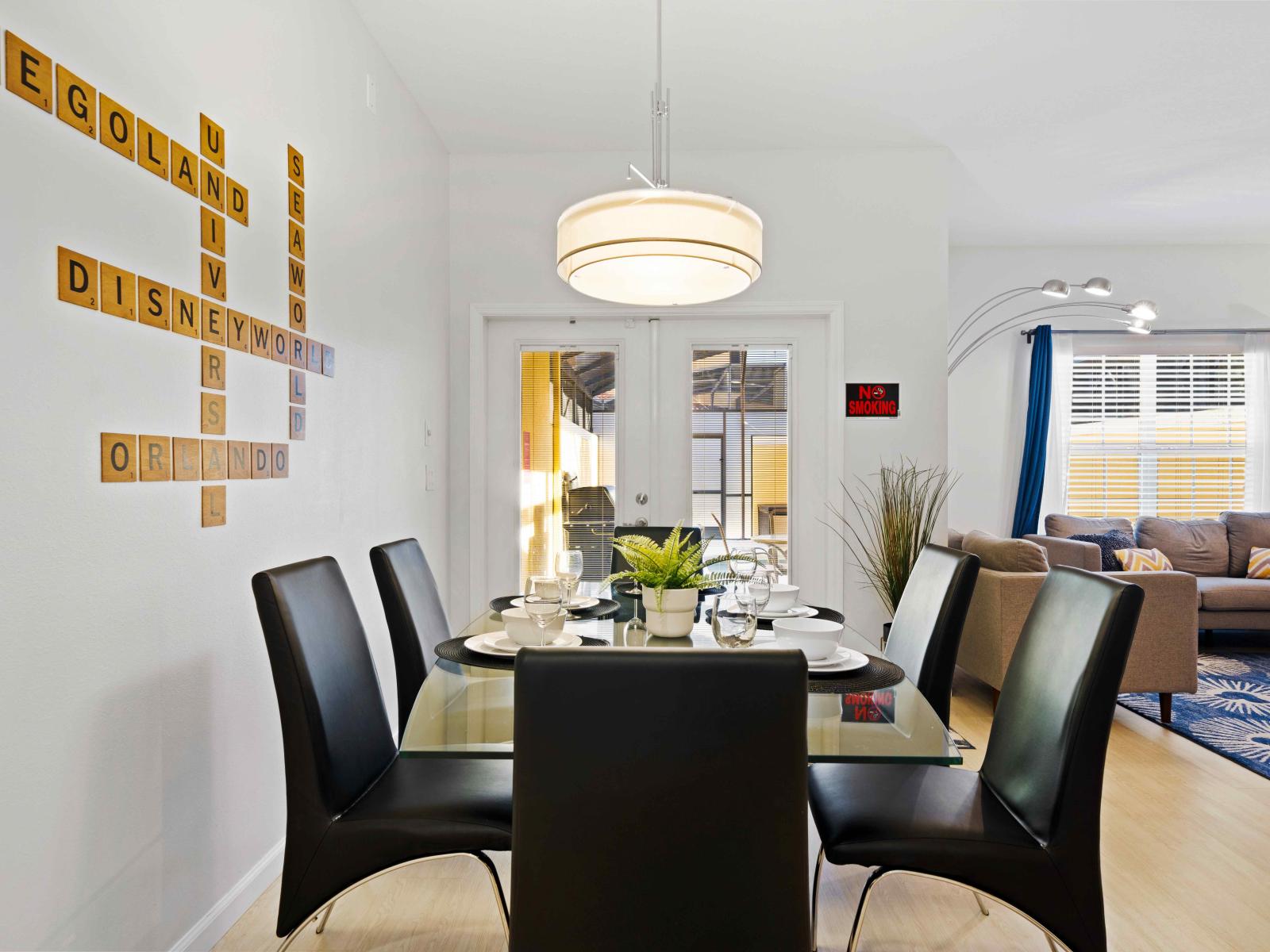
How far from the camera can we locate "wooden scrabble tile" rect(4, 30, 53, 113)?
132cm

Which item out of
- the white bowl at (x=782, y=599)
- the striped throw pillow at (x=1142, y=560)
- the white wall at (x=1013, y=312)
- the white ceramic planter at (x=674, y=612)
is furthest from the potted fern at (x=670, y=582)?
the white wall at (x=1013, y=312)

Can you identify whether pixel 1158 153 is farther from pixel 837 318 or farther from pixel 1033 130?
pixel 837 318

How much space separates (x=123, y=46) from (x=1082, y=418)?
19.9ft

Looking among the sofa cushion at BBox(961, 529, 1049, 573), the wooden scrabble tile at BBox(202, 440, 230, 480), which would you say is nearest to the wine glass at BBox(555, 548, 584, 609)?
the wooden scrabble tile at BBox(202, 440, 230, 480)

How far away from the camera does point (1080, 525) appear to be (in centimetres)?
544

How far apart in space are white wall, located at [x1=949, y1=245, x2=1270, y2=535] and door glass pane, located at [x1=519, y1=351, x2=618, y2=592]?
115 inches

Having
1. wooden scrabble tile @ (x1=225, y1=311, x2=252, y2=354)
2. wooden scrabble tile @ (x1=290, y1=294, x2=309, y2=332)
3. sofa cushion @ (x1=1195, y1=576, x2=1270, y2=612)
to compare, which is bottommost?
sofa cushion @ (x1=1195, y1=576, x2=1270, y2=612)

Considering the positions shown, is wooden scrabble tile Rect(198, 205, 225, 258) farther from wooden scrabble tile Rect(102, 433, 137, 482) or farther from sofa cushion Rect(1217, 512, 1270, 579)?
sofa cushion Rect(1217, 512, 1270, 579)

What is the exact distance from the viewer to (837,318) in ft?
13.1

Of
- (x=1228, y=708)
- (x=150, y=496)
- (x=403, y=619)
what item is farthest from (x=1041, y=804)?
(x=1228, y=708)

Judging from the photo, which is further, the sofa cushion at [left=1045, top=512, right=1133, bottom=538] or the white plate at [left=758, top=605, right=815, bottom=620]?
the sofa cushion at [left=1045, top=512, right=1133, bottom=538]

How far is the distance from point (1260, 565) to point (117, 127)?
20.4 feet

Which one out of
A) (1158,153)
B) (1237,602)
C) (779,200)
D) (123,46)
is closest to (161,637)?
(123,46)

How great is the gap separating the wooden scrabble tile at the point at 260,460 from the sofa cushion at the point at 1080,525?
5.05 m
